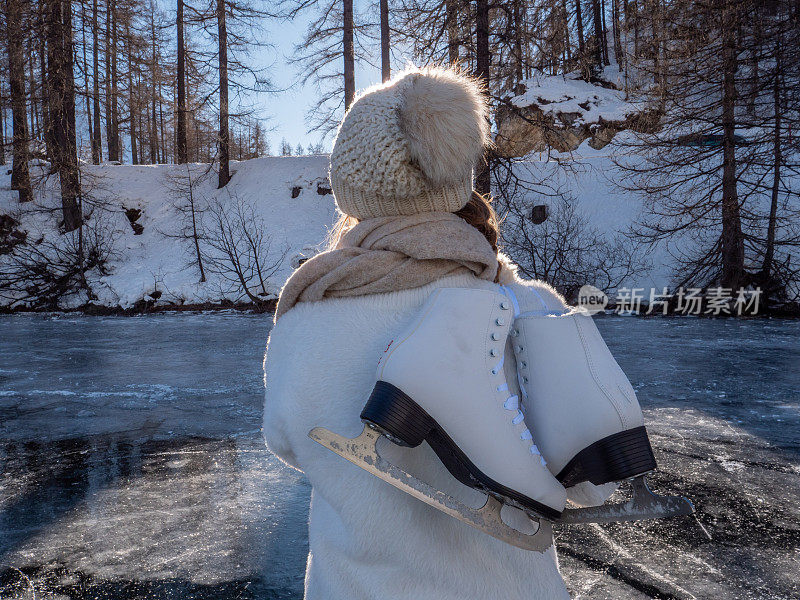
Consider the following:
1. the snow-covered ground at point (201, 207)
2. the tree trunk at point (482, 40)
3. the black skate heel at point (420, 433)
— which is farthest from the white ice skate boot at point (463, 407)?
the snow-covered ground at point (201, 207)

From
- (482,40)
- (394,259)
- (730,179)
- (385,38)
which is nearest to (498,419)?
(394,259)

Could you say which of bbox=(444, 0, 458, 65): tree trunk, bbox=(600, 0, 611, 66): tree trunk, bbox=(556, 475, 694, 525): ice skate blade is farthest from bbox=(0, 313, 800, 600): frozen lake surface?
bbox=(600, 0, 611, 66): tree trunk

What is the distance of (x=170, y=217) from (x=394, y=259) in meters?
20.4

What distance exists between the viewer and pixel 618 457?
1.13 m

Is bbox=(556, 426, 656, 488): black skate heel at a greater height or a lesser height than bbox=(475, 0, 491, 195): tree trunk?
lesser

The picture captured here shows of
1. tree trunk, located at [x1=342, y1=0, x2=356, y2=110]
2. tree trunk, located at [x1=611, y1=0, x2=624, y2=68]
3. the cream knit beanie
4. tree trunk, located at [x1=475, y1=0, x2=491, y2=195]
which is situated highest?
tree trunk, located at [x1=611, y1=0, x2=624, y2=68]

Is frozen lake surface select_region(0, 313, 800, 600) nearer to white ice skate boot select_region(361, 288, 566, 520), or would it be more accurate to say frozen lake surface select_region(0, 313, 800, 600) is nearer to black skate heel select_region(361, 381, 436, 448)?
white ice skate boot select_region(361, 288, 566, 520)

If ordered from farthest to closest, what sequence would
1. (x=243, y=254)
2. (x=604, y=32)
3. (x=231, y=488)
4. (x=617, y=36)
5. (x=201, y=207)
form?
(x=604, y=32) → (x=617, y=36) → (x=201, y=207) → (x=243, y=254) → (x=231, y=488)

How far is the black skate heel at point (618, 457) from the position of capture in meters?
1.13

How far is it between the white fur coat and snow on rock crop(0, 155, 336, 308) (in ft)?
47.5

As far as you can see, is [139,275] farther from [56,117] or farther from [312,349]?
[312,349]

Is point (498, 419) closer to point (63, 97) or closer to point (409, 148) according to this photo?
point (409, 148)

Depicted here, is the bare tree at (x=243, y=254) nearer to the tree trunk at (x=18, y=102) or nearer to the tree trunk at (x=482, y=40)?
the tree trunk at (x=18, y=102)

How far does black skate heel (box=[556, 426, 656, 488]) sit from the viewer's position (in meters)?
1.13
